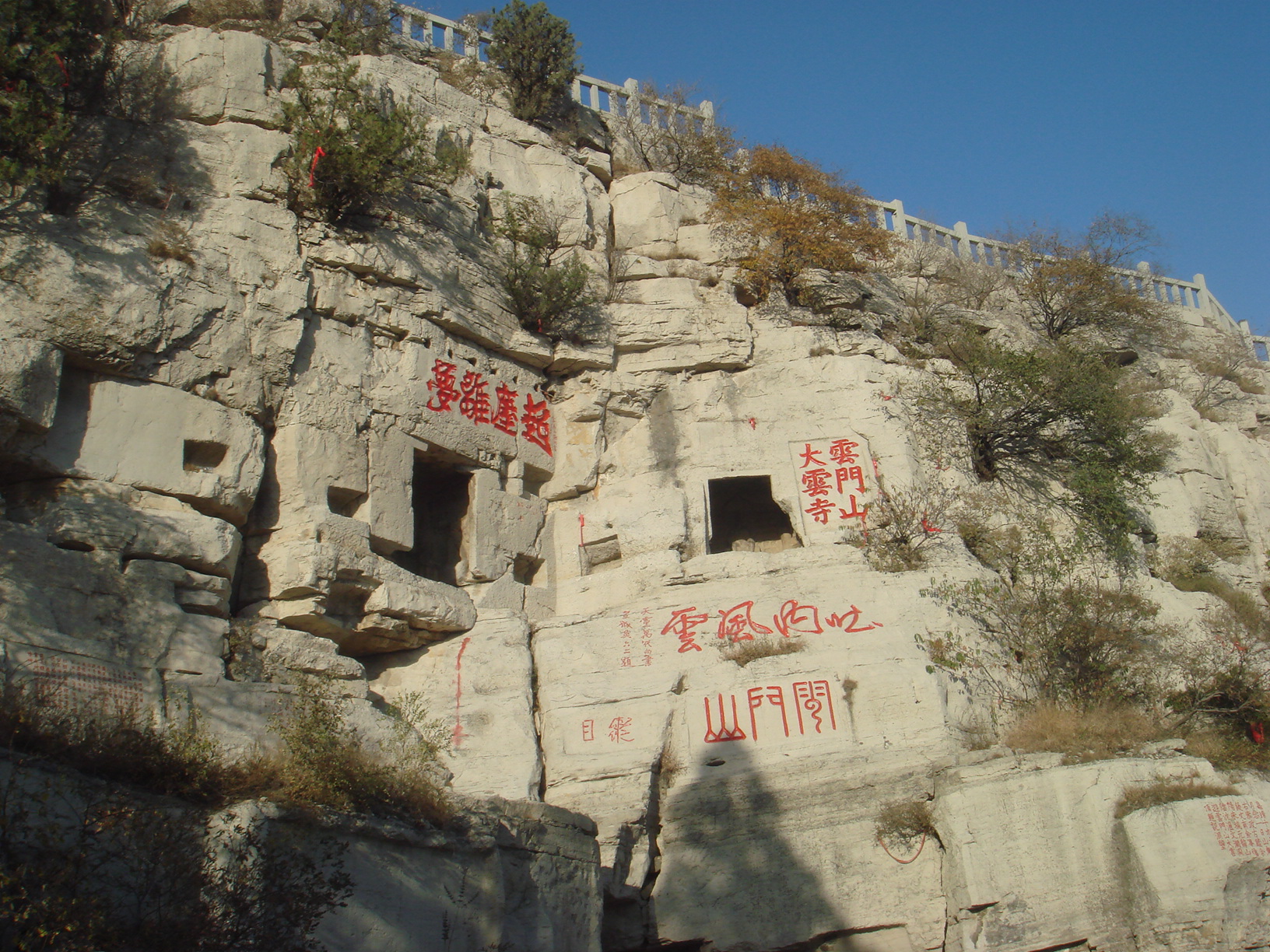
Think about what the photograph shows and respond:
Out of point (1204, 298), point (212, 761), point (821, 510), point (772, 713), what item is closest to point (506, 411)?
point (821, 510)

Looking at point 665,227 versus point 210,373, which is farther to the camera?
point 665,227

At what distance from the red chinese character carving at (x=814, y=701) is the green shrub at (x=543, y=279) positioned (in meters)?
5.53

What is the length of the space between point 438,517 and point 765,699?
4789 millimetres

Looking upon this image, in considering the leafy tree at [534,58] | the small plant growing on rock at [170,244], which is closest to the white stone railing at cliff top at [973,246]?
the leafy tree at [534,58]

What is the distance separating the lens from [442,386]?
42.1 ft

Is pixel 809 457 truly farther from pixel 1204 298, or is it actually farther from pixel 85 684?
pixel 1204 298

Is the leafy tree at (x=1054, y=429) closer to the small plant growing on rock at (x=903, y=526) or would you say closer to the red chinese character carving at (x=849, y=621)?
the small plant growing on rock at (x=903, y=526)

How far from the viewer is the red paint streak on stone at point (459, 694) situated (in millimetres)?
11172

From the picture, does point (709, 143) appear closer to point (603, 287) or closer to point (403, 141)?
point (603, 287)

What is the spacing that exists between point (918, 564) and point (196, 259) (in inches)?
325

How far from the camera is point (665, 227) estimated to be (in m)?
16.0

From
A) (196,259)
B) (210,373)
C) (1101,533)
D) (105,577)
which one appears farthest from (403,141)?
(1101,533)

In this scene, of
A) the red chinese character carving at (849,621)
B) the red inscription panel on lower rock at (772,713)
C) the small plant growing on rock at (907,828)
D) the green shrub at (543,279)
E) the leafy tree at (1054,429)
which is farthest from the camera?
the leafy tree at (1054,429)

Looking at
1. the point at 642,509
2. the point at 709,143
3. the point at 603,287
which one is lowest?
the point at 642,509
